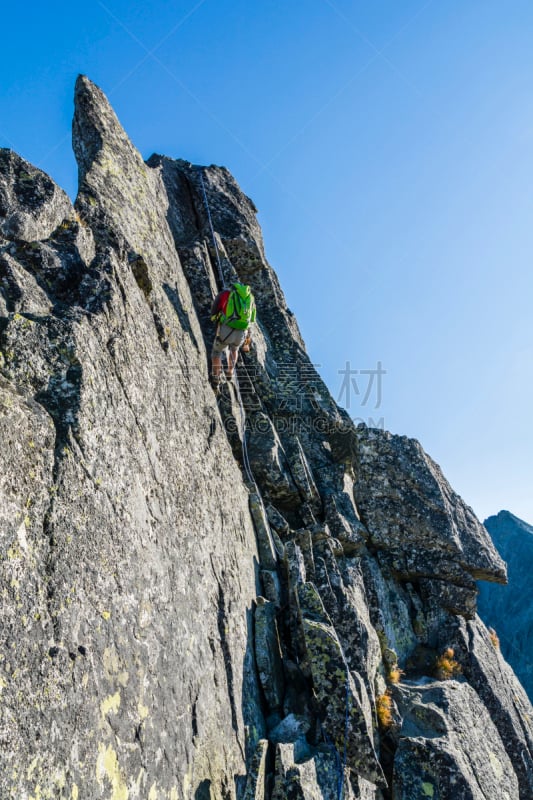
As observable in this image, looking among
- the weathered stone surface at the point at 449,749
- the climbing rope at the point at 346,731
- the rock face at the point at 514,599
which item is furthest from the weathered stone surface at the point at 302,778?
the rock face at the point at 514,599

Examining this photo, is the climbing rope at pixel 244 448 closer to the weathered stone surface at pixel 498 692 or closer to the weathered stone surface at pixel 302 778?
the weathered stone surface at pixel 302 778

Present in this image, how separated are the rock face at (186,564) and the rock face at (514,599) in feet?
219

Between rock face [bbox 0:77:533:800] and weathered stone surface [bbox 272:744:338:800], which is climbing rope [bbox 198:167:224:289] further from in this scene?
weathered stone surface [bbox 272:744:338:800]

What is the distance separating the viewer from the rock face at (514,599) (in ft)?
246

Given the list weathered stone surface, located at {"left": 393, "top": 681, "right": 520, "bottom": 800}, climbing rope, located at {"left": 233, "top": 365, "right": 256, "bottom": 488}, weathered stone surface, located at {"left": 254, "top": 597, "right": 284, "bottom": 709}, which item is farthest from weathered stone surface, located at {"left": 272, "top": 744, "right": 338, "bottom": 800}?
climbing rope, located at {"left": 233, "top": 365, "right": 256, "bottom": 488}

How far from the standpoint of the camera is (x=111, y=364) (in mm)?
8172

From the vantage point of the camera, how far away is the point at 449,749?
1101 cm

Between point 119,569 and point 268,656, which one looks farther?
point 268,656

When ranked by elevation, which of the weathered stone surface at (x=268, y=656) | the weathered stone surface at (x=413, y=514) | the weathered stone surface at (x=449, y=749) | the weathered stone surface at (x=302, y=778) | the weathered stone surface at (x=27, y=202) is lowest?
the weathered stone surface at (x=449, y=749)

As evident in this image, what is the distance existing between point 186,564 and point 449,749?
769cm

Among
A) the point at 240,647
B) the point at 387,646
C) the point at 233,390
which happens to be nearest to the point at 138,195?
the point at 233,390

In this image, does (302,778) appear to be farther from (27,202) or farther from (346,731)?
(27,202)

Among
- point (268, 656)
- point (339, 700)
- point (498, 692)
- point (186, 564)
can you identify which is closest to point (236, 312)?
point (186, 564)

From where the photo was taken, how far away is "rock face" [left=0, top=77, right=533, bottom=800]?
5.51 m
